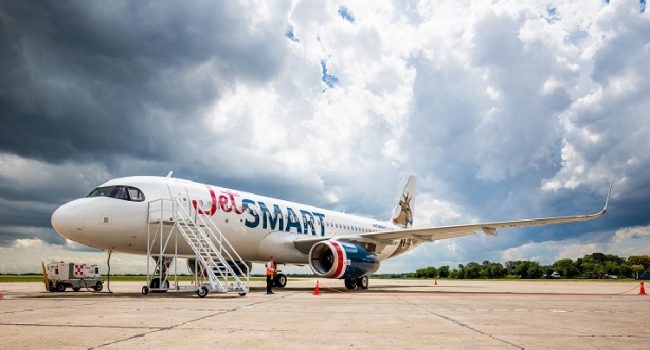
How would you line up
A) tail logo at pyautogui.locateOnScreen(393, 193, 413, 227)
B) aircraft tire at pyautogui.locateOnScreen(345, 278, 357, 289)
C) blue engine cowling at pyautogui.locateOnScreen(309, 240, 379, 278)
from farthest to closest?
tail logo at pyautogui.locateOnScreen(393, 193, 413, 227), aircraft tire at pyautogui.locateOnScreen(345, 278, 357, 289), blue engine cowling at pyautogui.locateOnScreen(309, 240, 379, 278)

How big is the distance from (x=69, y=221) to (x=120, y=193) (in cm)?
173

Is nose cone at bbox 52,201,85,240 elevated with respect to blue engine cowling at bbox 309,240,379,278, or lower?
elevated

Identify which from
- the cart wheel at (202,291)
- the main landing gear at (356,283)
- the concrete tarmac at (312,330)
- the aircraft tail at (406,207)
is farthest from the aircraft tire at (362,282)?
the aircraft tail at (406,207)

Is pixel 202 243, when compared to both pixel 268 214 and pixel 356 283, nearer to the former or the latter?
pixel 268 214

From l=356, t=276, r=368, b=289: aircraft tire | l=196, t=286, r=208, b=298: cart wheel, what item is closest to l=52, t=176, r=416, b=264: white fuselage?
l=356, t=276, r=368, b=289: aircraft tire

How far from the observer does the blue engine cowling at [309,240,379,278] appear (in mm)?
18812

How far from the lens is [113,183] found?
1595 cm

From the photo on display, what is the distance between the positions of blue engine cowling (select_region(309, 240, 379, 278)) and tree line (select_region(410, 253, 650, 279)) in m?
85.8

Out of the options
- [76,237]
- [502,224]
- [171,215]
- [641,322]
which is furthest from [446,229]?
[76,237]

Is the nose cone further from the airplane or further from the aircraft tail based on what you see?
the aircraft tail

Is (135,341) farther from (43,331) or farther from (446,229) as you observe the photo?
(446,229)

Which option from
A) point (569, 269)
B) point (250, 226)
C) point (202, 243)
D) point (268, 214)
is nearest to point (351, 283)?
point (268, 214)

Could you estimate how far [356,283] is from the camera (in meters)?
21.0

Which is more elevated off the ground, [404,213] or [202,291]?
[404,213]
